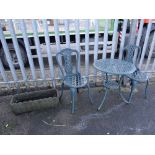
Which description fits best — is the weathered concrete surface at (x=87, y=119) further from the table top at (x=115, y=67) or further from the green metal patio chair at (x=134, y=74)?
the table top at (x=115, y=67)

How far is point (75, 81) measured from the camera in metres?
2.77

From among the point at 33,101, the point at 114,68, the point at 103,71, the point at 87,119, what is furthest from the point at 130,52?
the point at 33,101

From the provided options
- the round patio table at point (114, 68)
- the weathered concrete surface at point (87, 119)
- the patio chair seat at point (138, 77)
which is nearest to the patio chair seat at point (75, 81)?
the round patio table at point (114, 68)

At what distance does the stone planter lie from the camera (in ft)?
8.80

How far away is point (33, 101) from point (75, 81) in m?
0.81

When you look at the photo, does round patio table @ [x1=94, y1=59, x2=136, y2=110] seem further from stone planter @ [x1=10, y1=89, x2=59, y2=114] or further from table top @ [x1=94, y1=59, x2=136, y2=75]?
stone planter @ [x1=10, y1=89, x2=59, y2=114]

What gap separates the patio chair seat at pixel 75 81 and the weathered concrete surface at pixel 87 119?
1.77 ft

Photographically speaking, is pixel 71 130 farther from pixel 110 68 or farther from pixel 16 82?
pixel 16 82

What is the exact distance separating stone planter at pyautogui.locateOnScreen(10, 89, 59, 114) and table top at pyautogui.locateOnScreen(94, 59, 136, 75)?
0.98m

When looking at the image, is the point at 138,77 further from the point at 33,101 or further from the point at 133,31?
the point at 33,101

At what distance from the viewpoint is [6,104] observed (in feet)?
10.1

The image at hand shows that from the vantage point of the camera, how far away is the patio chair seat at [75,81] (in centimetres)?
266
